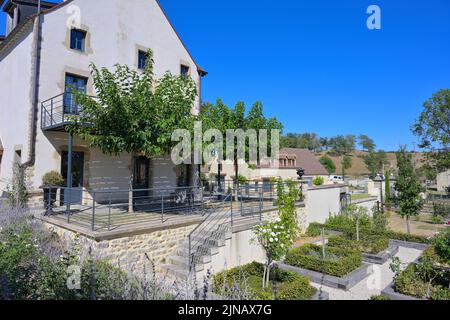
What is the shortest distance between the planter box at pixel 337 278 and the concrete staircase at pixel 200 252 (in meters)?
2.12

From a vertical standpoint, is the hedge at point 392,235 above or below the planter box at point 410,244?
above

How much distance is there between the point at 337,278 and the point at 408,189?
10.8 m

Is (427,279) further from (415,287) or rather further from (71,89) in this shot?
(71,89)

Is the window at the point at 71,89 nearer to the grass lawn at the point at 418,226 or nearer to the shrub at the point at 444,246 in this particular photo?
the shrub at the point at 444,246

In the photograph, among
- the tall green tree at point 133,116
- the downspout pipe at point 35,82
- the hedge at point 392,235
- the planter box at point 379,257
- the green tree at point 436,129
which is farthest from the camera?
Answer: the green tree at point 436,129

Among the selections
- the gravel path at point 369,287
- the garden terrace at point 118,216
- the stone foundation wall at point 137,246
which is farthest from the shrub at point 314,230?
the stone foundation wall at point 137,246

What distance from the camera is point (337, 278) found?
7402 mm

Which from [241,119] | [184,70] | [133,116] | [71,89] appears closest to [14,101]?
[71,89]

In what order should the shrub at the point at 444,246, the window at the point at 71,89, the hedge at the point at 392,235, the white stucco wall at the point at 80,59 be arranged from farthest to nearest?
the hedge at the point at 392,235 → the window at the point at 71,89 → the white stucco wall at the point at 80,59 → the shrub at the point at 444,246

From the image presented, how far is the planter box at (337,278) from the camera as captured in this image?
7203mm

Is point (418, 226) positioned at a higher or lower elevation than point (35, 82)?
lower

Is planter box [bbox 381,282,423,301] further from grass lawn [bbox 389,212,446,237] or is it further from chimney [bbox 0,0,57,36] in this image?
chimney [bbox 0,0,57,36]
